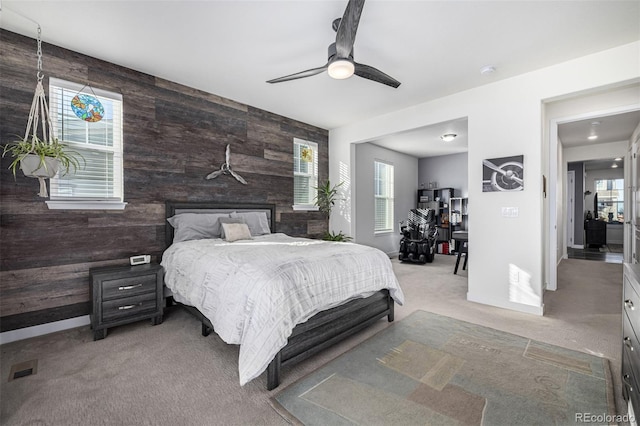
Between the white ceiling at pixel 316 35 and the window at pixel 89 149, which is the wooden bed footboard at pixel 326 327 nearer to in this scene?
the window at pixel 89 149

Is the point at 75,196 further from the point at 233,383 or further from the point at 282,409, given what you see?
the point at 282,409

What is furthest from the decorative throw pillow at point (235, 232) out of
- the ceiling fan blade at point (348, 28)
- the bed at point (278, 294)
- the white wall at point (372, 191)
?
the white wall at point (372, 191)

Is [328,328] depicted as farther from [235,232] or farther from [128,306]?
[128,306]

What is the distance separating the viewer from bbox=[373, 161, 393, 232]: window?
23.7 ft

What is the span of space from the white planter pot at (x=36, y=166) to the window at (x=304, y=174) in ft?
11.0

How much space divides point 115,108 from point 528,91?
16.0ft

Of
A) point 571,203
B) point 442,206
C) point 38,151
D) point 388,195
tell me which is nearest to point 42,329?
point 38,151

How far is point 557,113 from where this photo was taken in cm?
431

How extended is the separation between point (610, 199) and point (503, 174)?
353 inches

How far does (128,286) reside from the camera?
2953 mm

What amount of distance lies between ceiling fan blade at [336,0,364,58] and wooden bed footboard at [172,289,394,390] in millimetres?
2097

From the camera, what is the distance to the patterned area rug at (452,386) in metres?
1.73

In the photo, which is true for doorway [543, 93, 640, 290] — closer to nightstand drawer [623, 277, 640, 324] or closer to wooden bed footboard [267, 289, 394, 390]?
nightstand drawer [623, 277, 640, 324]

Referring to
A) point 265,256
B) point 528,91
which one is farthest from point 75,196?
point 528,91
